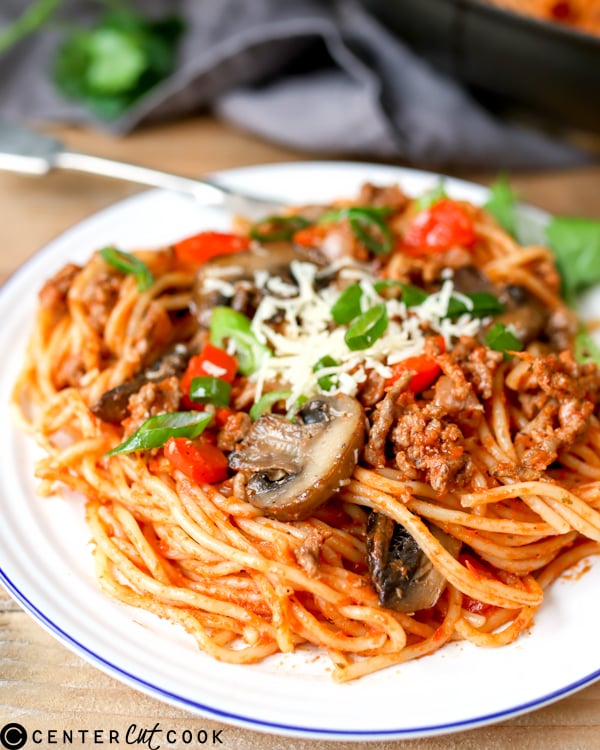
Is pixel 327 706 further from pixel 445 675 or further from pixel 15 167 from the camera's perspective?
pixel 15 167

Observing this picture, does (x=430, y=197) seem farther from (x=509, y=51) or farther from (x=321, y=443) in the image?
(x=321, y=443)

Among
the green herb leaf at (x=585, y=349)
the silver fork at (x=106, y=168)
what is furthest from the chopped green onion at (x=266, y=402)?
the silver fork at (x=106, y=168)

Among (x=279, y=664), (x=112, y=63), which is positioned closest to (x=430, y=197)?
(x=279, y=664)

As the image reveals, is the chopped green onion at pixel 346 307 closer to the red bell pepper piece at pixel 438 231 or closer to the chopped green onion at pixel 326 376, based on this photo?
the chopped green onion at pixel 326 376

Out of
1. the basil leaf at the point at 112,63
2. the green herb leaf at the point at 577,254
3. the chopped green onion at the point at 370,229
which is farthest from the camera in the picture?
the basil leaf at the point at 112,63

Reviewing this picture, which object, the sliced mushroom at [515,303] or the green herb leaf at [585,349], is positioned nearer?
the sliced mushroom at [515,303]

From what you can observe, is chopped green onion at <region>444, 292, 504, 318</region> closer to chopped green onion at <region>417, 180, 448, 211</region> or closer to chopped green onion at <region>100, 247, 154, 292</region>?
chopped green onion at <region>417, 180, 448, 211</region>

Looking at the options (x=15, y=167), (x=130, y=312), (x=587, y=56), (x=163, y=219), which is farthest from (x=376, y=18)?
(x=130, y=312)
